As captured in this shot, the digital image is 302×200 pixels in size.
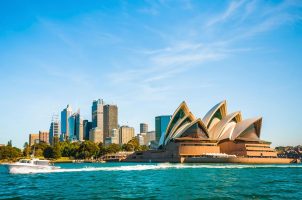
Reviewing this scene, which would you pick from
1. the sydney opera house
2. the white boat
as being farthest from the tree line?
the white boat

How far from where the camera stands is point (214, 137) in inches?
4870

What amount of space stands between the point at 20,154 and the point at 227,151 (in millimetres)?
92337

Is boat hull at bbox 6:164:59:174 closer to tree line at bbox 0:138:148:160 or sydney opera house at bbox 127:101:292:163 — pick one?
sydney opera house at bbox 127:101:292:163

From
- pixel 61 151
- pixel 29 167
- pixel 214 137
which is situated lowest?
pixel 29 167

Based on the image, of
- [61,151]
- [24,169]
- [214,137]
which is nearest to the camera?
[24,169]

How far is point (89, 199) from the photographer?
26844 millimetres

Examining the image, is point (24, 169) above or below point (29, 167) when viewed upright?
below

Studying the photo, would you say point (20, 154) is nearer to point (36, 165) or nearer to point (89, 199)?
point (36, 165)

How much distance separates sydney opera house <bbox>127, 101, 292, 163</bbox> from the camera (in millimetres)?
116562

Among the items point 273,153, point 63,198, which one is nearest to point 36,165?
point 63,198

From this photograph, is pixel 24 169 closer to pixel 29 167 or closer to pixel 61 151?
pixel 29 167

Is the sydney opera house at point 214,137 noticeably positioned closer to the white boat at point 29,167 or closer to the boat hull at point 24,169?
the white boat at point 29,167

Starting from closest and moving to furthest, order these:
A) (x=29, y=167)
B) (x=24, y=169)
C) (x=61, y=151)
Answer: (x=24, y=169)
(x=29, y=167)
(x=61, y=151)

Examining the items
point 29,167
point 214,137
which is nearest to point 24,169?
point 29,167
